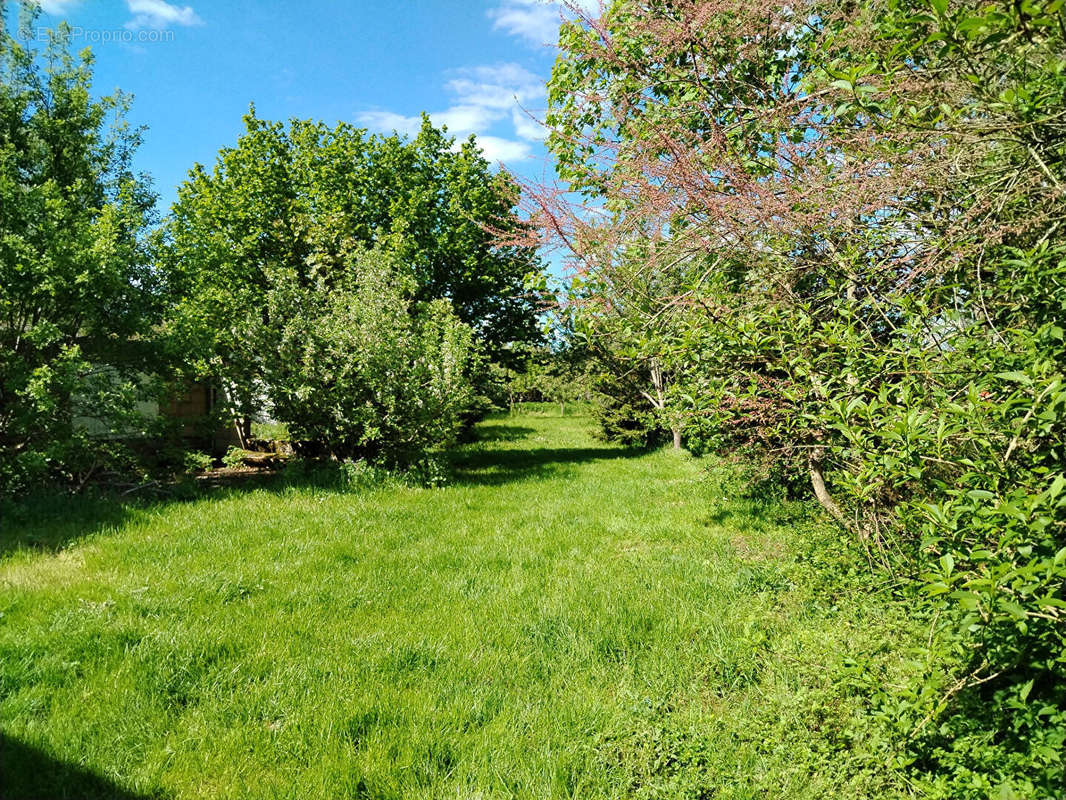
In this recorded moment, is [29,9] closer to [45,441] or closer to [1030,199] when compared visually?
[45,441]

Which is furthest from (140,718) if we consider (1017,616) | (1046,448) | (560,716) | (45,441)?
(45,441)

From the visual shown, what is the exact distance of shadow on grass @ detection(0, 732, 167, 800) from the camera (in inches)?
103

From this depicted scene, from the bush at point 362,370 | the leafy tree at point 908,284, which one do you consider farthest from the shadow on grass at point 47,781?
the bush at point 362,370

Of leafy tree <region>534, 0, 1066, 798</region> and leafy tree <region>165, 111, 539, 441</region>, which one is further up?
leafy tree <region>165, 111, 539, 441</region>

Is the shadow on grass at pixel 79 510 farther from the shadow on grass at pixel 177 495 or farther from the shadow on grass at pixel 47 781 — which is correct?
the shadow on grass at pixel 47 781

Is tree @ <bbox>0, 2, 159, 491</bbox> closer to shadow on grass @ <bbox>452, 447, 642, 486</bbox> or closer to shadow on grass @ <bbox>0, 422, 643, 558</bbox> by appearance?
shadow on grass @ <bbox>0, 422, 643, 558</bbox>

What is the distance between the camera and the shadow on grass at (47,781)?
2623 mm

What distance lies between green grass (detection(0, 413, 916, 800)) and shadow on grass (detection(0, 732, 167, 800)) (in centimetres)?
1

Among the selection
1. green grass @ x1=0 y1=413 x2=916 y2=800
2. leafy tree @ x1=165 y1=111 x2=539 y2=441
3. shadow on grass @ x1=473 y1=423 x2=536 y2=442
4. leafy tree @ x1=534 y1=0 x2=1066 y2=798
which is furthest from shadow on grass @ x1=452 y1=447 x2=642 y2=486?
leafy tree @ x1=534 y1=0 x2=1066 y2=798

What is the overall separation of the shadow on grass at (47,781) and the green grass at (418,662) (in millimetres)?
11

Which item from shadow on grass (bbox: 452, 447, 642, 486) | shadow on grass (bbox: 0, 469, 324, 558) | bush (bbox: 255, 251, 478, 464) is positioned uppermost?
bush (bbox: 255, 251, 478, 464)

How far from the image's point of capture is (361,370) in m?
10.4

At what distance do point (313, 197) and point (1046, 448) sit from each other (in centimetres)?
1696

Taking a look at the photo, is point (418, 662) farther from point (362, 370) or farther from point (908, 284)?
point (362, 370)
